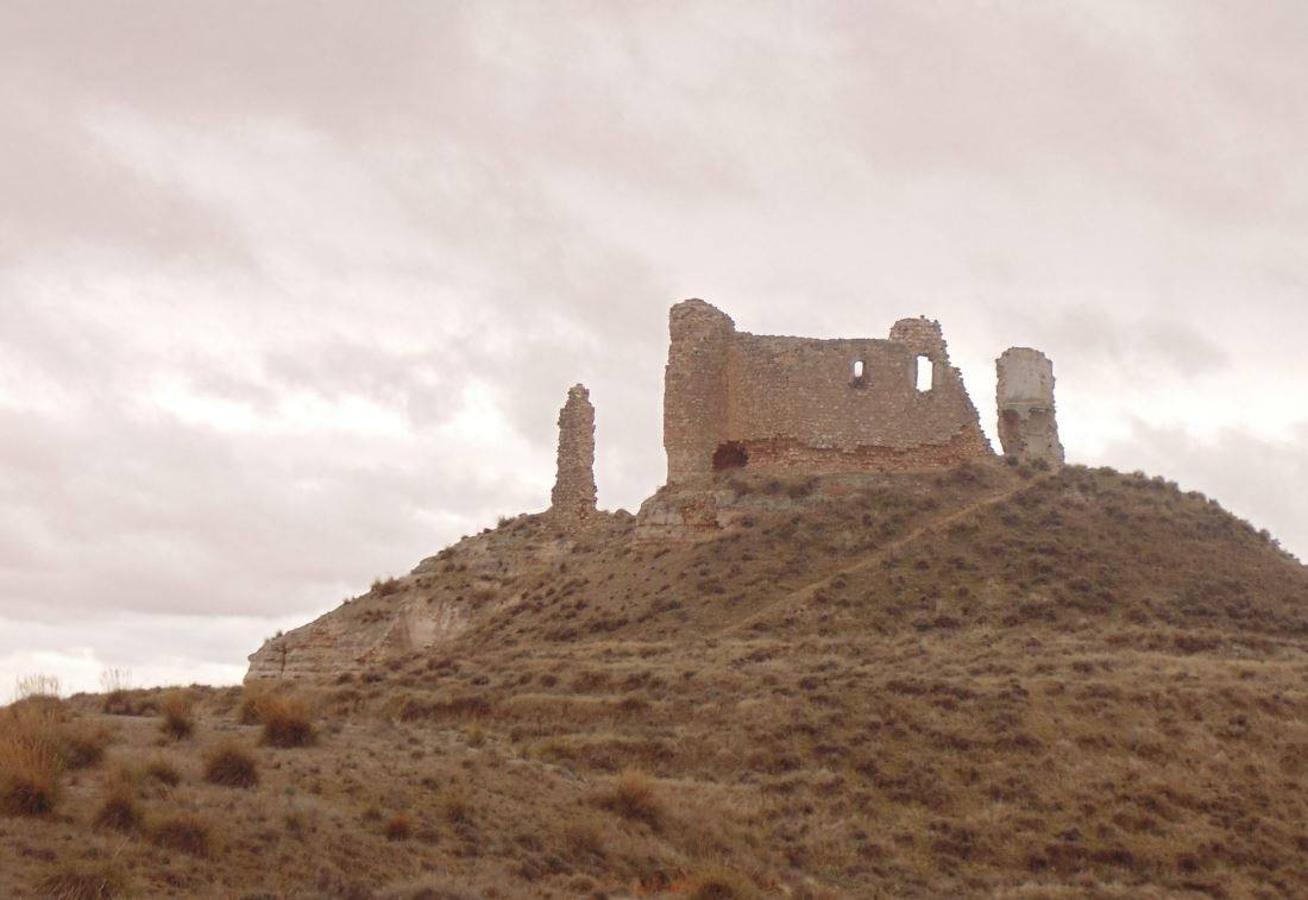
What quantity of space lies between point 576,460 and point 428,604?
5841mm

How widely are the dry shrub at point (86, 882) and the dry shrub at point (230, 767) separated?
3.37m

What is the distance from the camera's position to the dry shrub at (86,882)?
39.1 ft

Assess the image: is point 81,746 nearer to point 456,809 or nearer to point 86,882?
point 86,882

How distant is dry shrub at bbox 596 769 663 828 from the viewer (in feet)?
60.0

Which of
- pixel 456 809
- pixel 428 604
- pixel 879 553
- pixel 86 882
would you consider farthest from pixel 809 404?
pixel 86 882

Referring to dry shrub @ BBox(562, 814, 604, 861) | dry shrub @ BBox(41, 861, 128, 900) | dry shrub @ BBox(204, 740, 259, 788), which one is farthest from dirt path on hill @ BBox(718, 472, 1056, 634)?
dry shrub @ BBox(41, 861, 128, 900)

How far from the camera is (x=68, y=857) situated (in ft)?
41.3

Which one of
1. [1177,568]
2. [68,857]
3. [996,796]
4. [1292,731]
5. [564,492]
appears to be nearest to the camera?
[68,857]

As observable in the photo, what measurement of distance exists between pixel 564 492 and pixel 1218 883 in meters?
23.8

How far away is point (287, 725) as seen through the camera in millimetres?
18812

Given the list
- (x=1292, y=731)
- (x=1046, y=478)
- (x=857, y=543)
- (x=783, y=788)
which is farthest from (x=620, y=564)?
(x=1292, y=731)

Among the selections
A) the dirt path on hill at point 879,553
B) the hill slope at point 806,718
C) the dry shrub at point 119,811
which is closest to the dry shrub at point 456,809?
the hill slope at point 806,718

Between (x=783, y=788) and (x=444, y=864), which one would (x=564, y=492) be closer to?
(x=783, y=788)

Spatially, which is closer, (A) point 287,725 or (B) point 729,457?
(A) point 287,725
